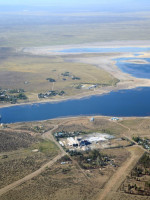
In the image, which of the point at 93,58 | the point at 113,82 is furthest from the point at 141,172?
the point at 93,58

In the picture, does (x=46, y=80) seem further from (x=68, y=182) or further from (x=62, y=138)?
(x=68, y=182)

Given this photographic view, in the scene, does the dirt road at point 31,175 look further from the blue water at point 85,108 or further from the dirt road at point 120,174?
the blue water at point 85,108

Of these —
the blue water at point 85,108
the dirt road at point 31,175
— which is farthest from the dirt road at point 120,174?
the blue water at point 85,108

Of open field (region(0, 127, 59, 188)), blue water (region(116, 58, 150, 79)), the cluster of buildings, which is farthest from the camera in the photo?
blue water (region(116, 58, 150, 79))

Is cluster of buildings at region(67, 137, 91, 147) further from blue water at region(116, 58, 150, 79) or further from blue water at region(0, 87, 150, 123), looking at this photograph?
blue water at region(116, 58, 150, 79)

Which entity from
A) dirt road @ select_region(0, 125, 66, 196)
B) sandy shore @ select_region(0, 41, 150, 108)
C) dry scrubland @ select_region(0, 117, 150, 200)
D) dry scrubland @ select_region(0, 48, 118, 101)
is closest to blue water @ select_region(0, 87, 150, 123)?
sandy shore @ select_region(0, 41, 150, 108)

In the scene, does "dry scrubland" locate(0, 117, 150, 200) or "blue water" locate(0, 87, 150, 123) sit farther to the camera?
"blue water" locate(0, 87, 150, 123)

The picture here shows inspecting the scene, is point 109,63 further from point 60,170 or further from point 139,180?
point 139,180
